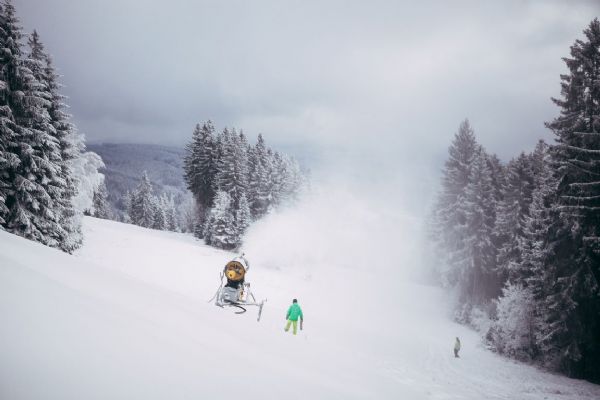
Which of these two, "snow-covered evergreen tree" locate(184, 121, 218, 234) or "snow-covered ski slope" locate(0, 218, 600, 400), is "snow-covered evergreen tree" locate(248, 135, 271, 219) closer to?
"snow-covered evergreen tree" locate(184, 121, 218, 234)

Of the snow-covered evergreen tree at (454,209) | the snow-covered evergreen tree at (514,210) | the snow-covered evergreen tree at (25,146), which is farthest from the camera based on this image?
the snow-covered evergreen tree at (454,209)

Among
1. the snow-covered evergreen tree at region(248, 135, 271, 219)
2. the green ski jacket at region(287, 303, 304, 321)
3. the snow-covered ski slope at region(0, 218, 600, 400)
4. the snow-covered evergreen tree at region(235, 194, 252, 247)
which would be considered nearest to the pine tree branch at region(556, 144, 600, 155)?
the snow-covered ski slope at region(0, 218, 600, 400)

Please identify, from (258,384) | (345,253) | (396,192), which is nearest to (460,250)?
(345,253)

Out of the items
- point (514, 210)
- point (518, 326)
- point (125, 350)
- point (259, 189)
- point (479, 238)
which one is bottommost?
point (518, 326)

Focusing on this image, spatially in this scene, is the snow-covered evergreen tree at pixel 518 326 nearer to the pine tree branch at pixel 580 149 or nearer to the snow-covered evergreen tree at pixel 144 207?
the pine tree branch at pixel 580 149

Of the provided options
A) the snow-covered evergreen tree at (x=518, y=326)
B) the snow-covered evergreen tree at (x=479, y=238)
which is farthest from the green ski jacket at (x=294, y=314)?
the snow-covered evergreen tree at (x=479, y=238)

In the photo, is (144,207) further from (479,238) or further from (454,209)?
(479,238)

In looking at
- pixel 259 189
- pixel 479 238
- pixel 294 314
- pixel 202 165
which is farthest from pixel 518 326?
pixel 202 165

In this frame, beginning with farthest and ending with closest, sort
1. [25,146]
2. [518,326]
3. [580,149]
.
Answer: [518,326]
[580,149]
[25,146]

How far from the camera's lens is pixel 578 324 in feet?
63.3

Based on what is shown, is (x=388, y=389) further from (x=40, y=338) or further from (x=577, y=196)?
(x=577, y=196)

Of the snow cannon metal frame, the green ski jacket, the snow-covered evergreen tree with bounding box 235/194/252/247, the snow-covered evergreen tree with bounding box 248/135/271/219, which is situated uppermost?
the snow-covered evergreen tree with bounding box 248/135/271/219

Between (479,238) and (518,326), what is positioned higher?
(479,238)

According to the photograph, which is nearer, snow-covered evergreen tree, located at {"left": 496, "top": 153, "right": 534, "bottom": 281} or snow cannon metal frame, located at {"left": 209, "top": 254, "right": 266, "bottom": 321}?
snow cannon metal frame, located at {"left": 209, "top": 254, "right": 266, "bottom": 321}
